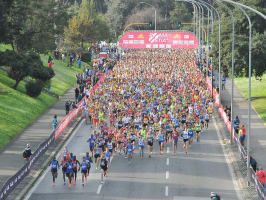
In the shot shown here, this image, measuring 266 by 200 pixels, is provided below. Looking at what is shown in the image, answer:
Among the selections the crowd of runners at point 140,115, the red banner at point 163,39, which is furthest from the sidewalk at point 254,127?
the red banner at point 163,39

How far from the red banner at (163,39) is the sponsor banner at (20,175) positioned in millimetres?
61843

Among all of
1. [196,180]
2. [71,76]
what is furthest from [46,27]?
[196,180]

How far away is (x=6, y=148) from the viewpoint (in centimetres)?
3344

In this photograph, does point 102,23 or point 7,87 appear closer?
point 7,87

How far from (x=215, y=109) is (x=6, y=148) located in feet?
69.3

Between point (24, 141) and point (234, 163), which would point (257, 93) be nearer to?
point (24, 141)

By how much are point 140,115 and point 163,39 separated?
190 ft

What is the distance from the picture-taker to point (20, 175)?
83.3 feet

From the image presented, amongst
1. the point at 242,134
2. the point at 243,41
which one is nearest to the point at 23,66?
the point at 243,41

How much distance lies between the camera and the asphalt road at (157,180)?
24.3 m

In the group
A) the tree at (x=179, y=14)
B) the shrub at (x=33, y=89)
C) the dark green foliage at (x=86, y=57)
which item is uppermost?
the tree at (x=179, y=14)

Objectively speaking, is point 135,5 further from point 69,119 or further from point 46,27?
point 69,119

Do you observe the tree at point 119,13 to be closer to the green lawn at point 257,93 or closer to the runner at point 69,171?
the green lawn at point 257,93

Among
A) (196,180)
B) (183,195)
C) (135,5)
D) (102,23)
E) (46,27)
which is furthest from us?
(135,5)
